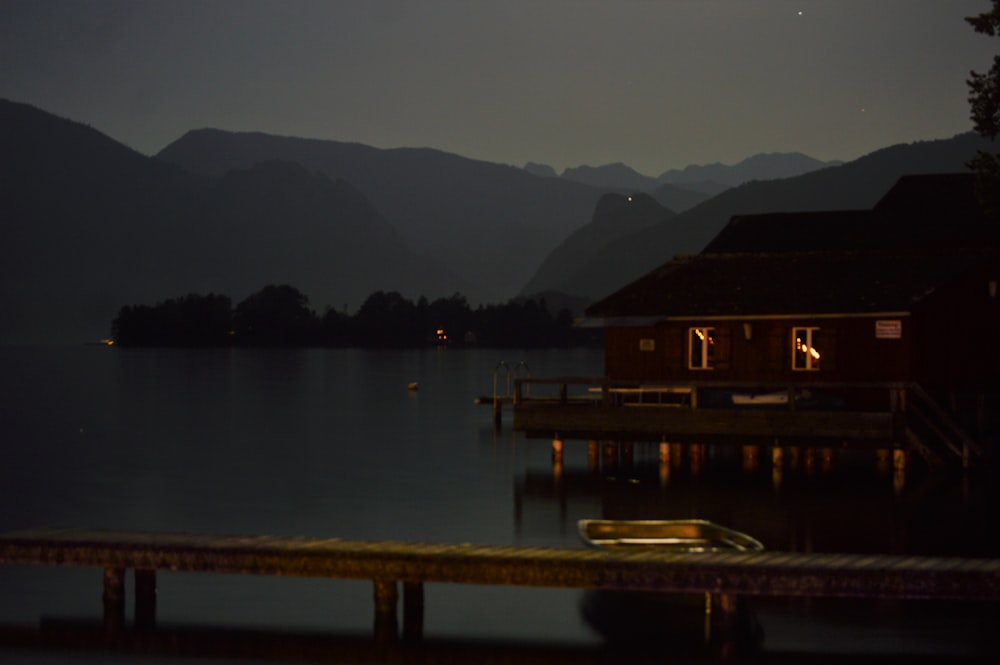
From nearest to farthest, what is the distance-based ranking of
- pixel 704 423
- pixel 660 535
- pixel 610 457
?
pixel 660 535 → pixel 704 423 → pixel 610 457

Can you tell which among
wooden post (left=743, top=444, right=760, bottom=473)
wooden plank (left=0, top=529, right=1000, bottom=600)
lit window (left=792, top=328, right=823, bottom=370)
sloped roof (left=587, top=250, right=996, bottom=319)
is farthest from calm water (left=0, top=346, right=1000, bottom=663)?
sloped roof (left=587, top=250, right=996, bottom=319)

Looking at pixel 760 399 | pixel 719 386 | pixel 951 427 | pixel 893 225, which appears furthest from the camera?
pixel 893 225

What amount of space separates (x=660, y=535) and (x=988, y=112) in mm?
22376

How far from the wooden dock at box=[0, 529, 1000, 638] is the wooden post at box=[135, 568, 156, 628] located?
0.71 metres

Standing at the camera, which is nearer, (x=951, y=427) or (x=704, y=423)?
(x=704, y=423)

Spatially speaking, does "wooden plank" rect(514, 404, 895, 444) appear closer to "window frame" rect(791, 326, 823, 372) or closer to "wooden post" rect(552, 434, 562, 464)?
"wooden post" rect(552, 434, 562, 464)

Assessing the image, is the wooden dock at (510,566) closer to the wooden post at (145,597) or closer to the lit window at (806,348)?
the wooden post at (145,597)

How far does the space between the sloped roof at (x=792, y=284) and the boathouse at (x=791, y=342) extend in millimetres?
57

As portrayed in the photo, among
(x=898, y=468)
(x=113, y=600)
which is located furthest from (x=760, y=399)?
(x=113, y=600)

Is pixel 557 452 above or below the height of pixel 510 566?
below

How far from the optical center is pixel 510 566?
18.1 m

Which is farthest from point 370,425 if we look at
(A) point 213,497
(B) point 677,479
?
(B) point 677,479

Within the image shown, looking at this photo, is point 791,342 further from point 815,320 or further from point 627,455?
point 627,455

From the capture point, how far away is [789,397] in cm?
3594
